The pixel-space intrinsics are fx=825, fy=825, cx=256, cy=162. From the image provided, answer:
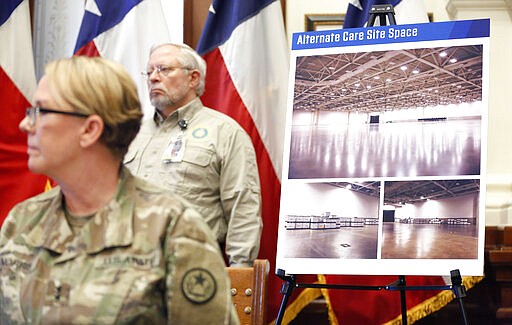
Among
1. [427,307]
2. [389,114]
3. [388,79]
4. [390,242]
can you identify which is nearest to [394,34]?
[388,79]

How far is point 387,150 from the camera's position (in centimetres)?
315

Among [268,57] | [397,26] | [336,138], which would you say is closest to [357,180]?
[336,138]

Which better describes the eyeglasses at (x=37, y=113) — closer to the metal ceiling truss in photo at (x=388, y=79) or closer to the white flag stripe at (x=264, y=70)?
the metal ceiling truss in photo at (x=388, y=79)

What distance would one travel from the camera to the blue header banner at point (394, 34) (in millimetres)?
3168

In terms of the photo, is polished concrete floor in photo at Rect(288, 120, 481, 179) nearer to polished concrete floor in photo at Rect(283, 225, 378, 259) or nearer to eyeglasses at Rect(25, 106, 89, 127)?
polished concrete floor in photo at Rect(283, 225, 378, 259)

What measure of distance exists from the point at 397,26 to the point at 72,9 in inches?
70.9

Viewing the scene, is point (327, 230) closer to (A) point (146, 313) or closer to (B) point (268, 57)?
(B) point (268, 57)

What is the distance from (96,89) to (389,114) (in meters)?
1.98

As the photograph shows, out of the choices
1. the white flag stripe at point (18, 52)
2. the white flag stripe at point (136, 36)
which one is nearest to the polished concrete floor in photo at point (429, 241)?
the white flag stripe at point (136, 36)

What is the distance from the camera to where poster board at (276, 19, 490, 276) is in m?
3.01

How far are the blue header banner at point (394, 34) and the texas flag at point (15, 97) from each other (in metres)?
1.42

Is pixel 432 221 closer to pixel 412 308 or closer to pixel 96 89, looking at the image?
pixel 412 308

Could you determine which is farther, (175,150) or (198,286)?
(175,150)

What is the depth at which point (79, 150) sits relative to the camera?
1411 mm
